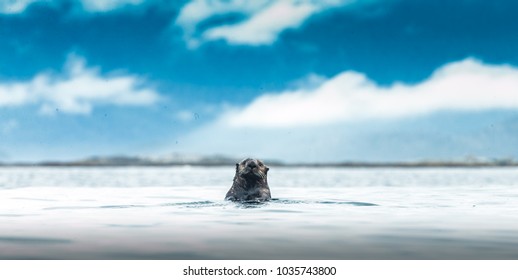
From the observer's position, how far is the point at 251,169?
31594 mm

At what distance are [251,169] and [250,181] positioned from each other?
2.41ft

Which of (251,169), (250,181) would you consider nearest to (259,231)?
(251,169)

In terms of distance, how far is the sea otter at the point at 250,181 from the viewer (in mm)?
31672

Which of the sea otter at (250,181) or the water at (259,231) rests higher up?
the sea otter at (250,181)

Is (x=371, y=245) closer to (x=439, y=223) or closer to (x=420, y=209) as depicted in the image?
(x=439, y=223)

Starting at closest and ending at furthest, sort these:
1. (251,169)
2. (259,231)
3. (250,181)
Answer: (259,231), (251,169), (250,181)

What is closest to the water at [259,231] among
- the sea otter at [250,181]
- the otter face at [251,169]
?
the sea otter at [250,181]

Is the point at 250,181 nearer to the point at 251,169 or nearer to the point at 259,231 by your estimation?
the point at 251,169

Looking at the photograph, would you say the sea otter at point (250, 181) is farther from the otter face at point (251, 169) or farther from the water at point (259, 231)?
the water at point (259, 231)

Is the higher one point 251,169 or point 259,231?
point 251,169

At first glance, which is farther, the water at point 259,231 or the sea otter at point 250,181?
the sea otter at point 250,181

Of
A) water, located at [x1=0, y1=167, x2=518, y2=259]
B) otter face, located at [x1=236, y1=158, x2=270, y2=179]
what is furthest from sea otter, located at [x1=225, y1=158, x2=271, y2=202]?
water, located at [x1=0, y1=167, x2=518, y2=259]

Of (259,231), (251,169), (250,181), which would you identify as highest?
(251,169)
